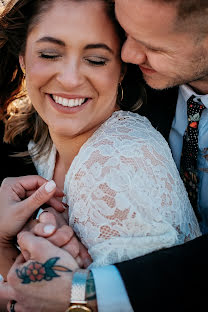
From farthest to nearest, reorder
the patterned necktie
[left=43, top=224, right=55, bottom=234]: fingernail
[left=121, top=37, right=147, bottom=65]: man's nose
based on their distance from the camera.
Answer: the patterned necktie
[left=121, top=37, right=147, bottom=65]: man's nose
[left=43, top=224, right=55, bottom=234]: fingernail

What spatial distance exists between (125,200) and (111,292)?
0.40 m

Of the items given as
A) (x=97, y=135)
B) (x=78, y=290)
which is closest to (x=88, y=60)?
(x=97, y=135)

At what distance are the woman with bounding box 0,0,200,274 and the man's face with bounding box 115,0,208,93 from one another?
Answer: 0.33ft

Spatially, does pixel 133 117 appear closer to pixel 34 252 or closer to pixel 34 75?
pixel 34 75

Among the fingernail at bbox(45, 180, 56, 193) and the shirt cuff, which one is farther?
the fingernail at bbox(45, 180, 56, 193)

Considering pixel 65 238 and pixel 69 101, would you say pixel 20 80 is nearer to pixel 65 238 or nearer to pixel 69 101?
pixel 69 101

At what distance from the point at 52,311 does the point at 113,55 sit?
1396 millimetres

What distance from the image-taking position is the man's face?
7.59 ft

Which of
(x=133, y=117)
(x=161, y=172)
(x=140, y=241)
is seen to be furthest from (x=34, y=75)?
(x=140, y=241)

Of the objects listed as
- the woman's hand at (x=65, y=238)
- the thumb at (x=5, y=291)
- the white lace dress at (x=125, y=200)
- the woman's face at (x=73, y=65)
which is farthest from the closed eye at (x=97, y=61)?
the thumb at (x=5, y=291)

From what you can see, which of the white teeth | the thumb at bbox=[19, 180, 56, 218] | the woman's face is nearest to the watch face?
the thumb at bbox=[19, 180, 56, 218]

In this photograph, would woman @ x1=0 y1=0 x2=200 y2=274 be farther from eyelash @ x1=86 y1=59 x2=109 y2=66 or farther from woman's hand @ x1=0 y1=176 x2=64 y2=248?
woman's hand @ x1=0 y1=176 x2=64 y2=248

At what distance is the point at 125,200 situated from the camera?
1.89 m

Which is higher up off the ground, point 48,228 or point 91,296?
point 48,228
